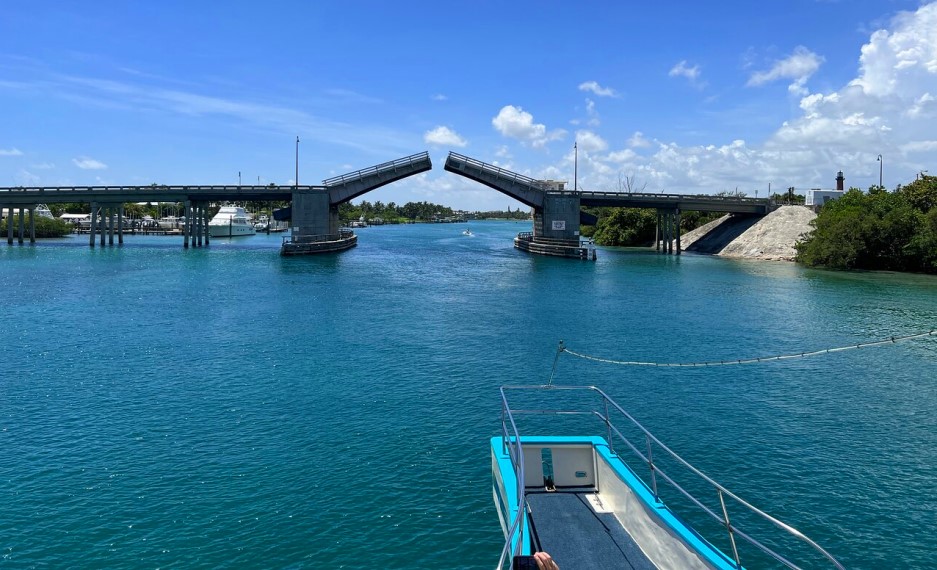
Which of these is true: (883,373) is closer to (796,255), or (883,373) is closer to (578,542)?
(578,542)

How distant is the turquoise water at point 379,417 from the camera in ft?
38.8

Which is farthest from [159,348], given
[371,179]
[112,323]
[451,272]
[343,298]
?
[371,179]

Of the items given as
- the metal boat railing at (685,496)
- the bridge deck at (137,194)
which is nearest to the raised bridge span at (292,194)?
the bridge deck at (137,194)

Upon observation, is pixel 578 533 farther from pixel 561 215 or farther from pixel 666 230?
pixel 666 230

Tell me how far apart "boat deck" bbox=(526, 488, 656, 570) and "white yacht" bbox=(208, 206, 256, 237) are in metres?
129

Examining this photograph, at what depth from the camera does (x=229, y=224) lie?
131 meters

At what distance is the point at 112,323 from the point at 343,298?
14.4m

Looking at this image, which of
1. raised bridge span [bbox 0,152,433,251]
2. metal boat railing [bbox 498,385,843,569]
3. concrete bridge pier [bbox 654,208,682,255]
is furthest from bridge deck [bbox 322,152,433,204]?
metal boat railing [bbox 498,385,843,569]

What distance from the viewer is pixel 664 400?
20.4 metres

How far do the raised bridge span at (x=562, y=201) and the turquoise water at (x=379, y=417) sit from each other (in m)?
38.3

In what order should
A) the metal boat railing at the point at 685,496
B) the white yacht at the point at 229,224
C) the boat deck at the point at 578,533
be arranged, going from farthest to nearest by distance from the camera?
the white yacht at the point at 229,224, the boat deck at the point at 578,533, the metal boat railing at the point at 685,496

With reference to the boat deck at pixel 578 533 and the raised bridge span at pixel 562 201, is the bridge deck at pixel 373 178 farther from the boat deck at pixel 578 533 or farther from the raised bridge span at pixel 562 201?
the boat deck at pixel 578 533

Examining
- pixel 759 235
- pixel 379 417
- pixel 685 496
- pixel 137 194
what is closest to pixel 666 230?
pixel 759 235

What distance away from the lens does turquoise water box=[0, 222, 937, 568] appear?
1181 centimetres
